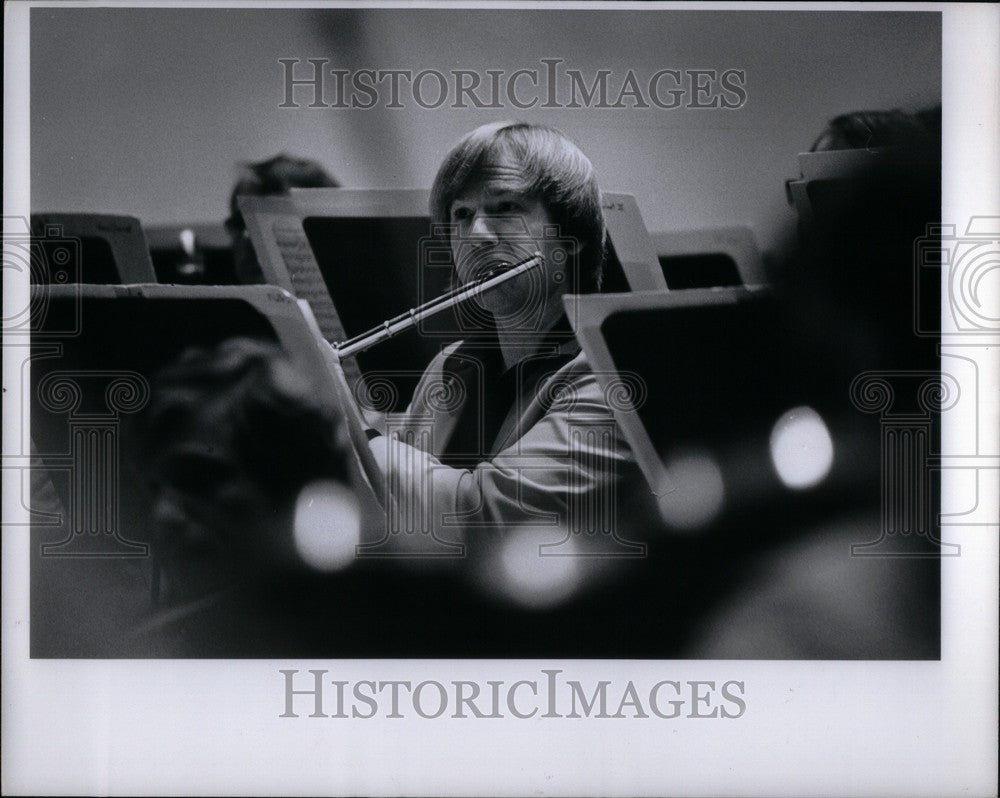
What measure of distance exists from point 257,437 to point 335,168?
798 millimetres

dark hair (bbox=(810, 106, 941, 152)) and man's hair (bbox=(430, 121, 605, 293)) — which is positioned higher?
dark hair (bbox=(810, 106, 941, 152))

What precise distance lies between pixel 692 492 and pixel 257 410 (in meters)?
1.26

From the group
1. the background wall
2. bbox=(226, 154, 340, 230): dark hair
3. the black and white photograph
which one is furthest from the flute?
bbox=(226, 154, 340, 230): dark hair

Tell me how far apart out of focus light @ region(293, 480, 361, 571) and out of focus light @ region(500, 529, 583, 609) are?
0.44 metres

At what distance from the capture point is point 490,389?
3.08 metres

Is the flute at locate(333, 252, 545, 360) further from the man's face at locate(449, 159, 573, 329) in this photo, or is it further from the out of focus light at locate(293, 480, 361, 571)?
the out of focus light at locate(293, 480, 361, 571)

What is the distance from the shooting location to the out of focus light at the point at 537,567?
10.1 feet

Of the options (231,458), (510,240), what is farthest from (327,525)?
(510,240)

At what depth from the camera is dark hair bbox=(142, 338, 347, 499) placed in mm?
3057

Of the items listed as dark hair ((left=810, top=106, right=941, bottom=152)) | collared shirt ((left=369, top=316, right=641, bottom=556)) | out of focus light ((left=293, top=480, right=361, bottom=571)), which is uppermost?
dark hair ((left=810, top=106, right=941, bottom=152))

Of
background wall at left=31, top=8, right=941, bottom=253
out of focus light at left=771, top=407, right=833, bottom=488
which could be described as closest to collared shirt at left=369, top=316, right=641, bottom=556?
out of focus light at left=771, top=407, right=833, bottom=488

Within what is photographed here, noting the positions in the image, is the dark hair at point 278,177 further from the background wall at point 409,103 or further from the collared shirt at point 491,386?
the collared shirt at point 491,386

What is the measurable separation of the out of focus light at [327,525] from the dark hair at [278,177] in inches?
31.3

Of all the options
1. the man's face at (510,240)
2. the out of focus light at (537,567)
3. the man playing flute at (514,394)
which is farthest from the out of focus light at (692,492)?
the man's face at (510,240)
